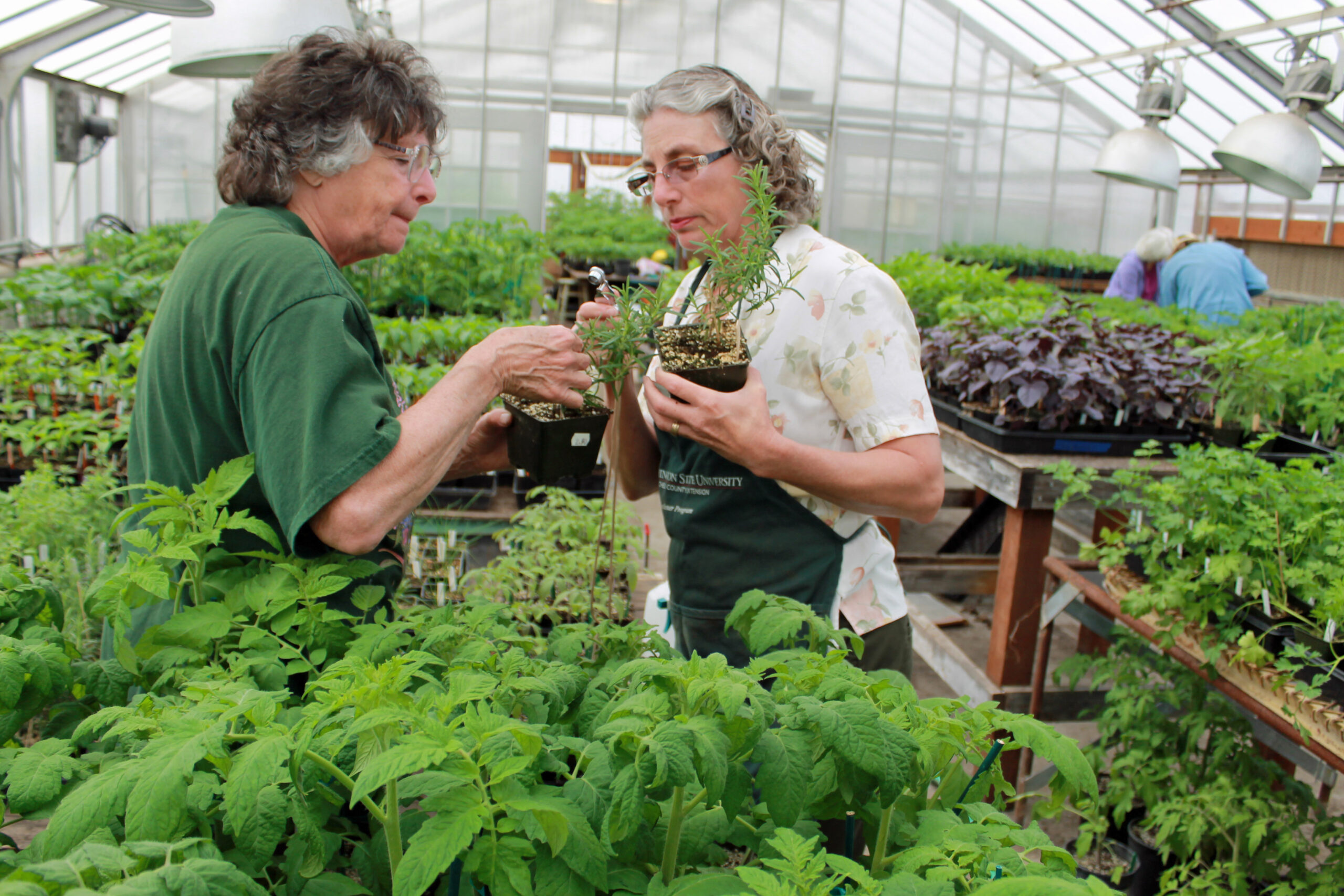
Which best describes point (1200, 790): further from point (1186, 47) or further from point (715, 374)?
point (1186, 47)

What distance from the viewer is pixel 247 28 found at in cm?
213

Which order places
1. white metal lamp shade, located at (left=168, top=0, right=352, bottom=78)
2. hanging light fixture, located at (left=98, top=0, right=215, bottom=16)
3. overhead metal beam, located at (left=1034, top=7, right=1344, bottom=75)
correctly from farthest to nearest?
overhead metal beam, located at (left=1034, top=7, right=1344, bottom=75)
white metal lamp shade, located at (left=168, top=0, right=352, bottom=78)
hanging light fixture, located at (left=98, top=0, right=215, bottom=16)

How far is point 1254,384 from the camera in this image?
3.19m

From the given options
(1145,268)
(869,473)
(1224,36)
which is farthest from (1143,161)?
(1224,36)

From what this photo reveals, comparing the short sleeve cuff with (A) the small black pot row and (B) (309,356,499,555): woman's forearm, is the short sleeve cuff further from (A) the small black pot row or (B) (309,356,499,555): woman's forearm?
(A) the small black pot row

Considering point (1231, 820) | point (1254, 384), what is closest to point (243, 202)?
point (1231, 820)

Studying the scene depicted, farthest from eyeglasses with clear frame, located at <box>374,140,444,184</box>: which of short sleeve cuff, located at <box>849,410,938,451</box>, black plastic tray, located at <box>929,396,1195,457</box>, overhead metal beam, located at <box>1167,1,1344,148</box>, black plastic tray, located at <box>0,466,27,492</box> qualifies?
overhead metal beam, located at <box>1167,1,1344,148</box>

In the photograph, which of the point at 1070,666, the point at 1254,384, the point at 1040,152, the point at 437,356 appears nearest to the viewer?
the point at 1070,666

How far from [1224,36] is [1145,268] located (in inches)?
145

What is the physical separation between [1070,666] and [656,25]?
11.0 meters

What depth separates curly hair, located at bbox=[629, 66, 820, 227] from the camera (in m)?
1.60

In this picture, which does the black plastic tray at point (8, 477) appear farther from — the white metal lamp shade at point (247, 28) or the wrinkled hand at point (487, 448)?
the wrinkled hand at point (487, 448)

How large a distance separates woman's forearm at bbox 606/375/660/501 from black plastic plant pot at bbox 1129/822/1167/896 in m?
1.68

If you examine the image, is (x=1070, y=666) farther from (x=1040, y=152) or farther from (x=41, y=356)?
(x=1040, y=152)
